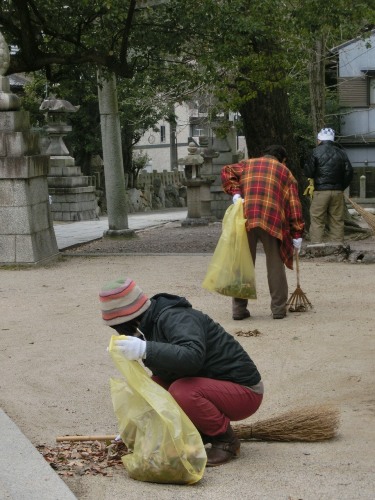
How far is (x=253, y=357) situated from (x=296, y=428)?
241 centimetres

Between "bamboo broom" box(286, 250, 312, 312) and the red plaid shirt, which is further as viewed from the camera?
"bamboo broom" box(286, 250, 312, 312)

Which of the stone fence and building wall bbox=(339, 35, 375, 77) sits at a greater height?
building wall bbox=(339, 35, 375, 77)

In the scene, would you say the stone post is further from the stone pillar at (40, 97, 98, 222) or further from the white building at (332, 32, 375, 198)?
the white building at (332, 32, 375, 198)

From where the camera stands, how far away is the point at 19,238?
13.7 metres

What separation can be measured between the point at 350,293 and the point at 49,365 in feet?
14.0

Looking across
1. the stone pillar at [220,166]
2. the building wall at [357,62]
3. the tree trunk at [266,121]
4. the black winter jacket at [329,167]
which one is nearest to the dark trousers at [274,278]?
the black winter jacket at [329,167]

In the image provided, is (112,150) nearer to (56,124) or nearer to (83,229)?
(83,229)

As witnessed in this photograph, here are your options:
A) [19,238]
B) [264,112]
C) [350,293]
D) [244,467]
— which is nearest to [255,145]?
[264,112]

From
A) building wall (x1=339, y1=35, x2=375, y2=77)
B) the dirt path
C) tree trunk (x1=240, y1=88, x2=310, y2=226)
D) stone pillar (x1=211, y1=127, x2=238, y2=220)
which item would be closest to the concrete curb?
the dirt path

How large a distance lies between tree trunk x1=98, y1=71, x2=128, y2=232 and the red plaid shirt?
9193mm

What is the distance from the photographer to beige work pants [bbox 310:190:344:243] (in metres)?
14.4

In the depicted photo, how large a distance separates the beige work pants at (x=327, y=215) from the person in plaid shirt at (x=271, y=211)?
469 centimetres

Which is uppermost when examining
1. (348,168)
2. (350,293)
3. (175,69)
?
(175,69)

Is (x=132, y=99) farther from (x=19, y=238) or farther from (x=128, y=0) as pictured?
(x=19, y=238)
